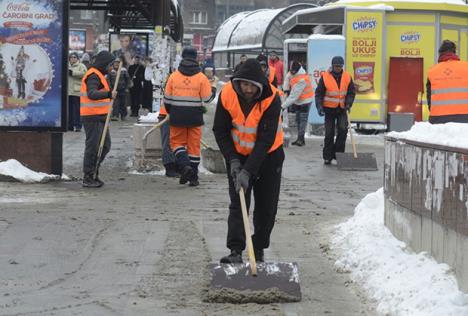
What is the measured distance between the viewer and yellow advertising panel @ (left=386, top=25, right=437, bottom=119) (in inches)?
853

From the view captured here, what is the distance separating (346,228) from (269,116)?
2.33 m

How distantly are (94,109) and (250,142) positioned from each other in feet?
18.9

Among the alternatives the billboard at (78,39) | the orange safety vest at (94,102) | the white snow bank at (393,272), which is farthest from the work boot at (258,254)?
the billboard at (78,39)

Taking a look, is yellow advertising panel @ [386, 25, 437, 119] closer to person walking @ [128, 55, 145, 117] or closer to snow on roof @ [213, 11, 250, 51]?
person walking @ [128, 55, 145, 117]

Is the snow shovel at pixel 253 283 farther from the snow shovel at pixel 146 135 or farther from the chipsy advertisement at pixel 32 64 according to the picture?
the snow shovel at pixel 146 135

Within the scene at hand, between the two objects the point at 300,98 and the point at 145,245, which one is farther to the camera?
the point at 300,98

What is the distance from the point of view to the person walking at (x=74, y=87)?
21.6 metres

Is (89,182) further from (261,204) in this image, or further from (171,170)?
(261,204)

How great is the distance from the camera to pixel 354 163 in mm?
15828

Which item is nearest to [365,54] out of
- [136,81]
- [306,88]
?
[306,88]

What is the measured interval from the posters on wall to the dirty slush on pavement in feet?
24.4

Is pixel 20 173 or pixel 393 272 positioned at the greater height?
pixel 20 173

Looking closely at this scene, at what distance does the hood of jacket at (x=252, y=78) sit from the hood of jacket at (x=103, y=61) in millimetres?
5740

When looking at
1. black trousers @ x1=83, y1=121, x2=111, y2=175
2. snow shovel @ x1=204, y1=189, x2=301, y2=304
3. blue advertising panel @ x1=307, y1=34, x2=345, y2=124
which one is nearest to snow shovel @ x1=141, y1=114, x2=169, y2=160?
black trousers @ x1=83, y1=121, x2=111, y2=175
